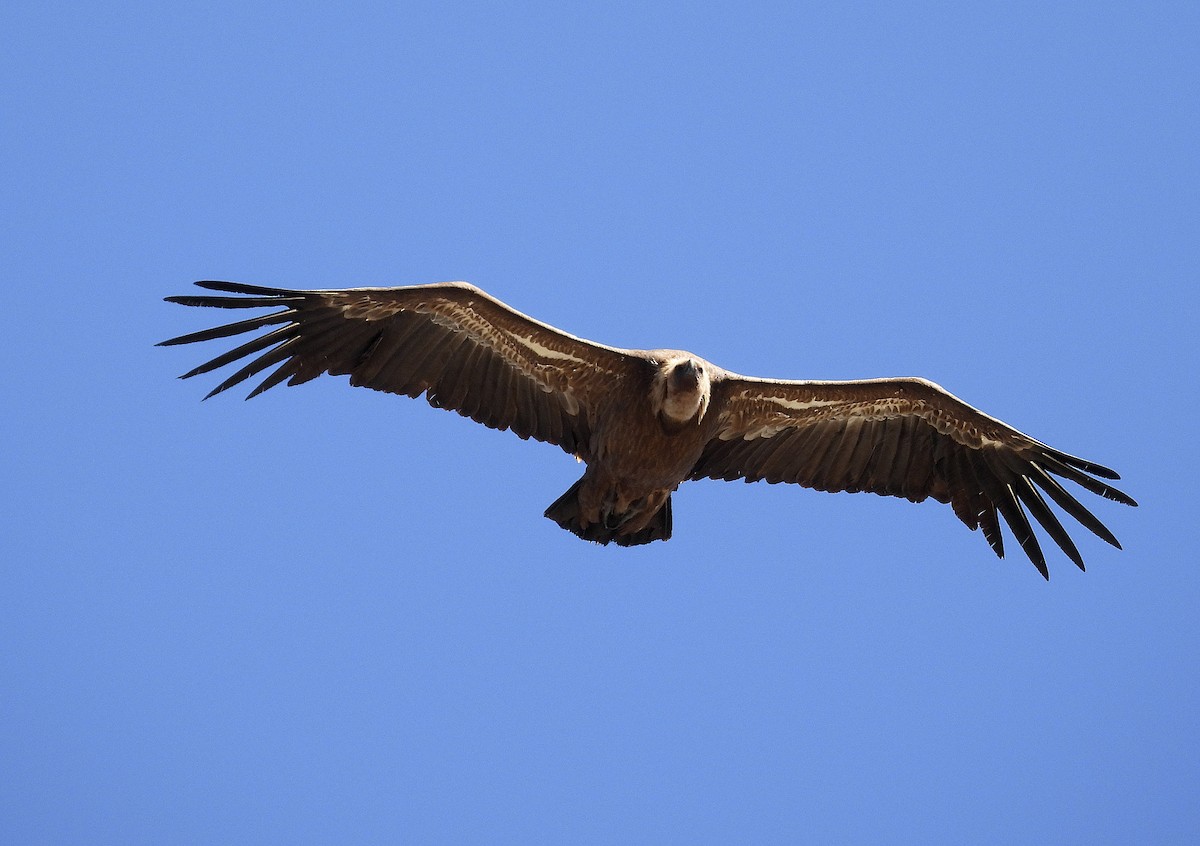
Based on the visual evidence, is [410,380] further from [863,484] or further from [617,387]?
[863,484]

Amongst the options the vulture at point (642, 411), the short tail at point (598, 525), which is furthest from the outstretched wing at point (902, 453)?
the short tail at point (598, 525)

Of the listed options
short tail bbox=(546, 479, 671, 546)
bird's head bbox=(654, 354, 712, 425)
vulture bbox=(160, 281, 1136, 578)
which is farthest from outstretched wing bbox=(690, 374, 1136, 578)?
bird's head bbox=(654, 354, 712, 425)

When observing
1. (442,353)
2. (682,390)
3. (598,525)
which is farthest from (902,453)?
(442,353)

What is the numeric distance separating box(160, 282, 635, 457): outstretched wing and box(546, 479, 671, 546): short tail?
477 millimetres

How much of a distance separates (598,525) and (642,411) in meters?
1.19

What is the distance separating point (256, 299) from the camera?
12.3 meters

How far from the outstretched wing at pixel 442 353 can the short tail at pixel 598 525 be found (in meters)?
0.48

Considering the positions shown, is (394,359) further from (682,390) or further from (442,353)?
(682,390)

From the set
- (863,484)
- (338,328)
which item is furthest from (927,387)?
(338,328)

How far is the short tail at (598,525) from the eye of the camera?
13055 mm

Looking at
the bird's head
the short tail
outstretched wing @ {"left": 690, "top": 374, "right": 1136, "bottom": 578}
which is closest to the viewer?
the bird's head

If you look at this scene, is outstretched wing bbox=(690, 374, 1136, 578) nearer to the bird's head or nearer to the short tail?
the short tail

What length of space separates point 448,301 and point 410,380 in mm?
770

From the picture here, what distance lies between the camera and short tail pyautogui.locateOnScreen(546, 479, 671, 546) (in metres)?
13.1
